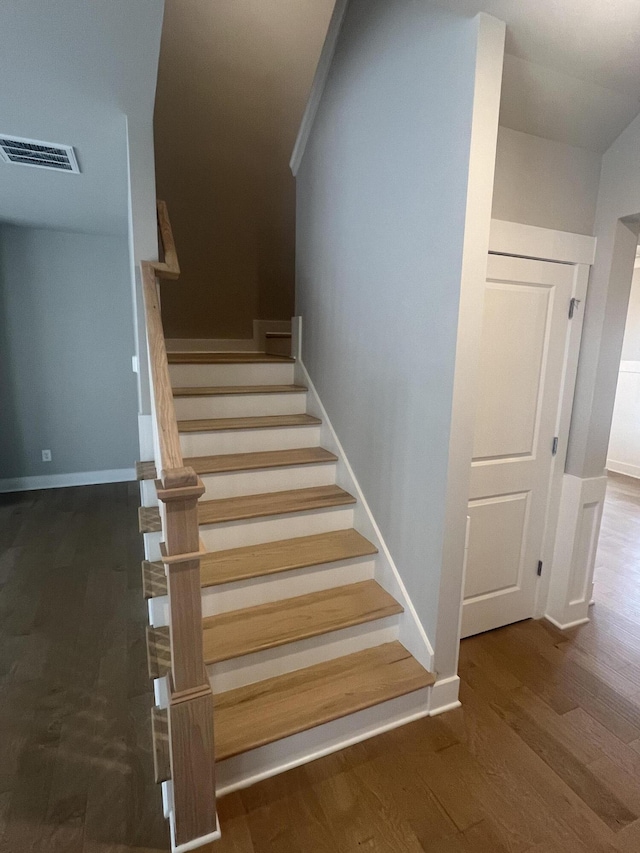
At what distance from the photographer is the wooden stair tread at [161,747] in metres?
1.27

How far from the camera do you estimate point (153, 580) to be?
6.35ft

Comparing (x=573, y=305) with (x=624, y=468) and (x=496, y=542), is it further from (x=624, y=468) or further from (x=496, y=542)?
(x=624, y=468)

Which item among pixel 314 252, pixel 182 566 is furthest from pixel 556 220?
pixel 182 566

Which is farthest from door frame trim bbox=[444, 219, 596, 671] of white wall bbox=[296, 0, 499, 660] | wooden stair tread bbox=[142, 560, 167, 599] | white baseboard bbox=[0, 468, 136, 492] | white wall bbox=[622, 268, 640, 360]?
white baseboard bbox=[0, 468, 136, 492]

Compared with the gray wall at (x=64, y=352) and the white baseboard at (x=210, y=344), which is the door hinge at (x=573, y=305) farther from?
the gray wall at (x=64, y=352)

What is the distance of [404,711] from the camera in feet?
5.79

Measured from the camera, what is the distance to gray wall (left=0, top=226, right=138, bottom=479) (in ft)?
13.4

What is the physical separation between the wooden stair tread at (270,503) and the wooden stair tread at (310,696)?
2.18 feet

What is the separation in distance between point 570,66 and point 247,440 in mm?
2085

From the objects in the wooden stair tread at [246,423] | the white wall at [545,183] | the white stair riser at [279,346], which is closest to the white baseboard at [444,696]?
the wooden stair tread at [246,423]

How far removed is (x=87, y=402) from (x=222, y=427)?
2.71m

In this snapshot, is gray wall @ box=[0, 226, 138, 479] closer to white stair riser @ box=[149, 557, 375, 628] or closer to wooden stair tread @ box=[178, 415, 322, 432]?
wooden stair tread @ box=[178, 415, 322, 432]

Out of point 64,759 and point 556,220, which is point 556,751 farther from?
point 556,220

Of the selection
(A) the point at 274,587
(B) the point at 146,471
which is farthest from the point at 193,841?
(B) the point at 146,471
